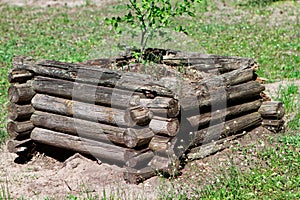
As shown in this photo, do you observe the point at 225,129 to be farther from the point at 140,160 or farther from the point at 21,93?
the point at 21,93

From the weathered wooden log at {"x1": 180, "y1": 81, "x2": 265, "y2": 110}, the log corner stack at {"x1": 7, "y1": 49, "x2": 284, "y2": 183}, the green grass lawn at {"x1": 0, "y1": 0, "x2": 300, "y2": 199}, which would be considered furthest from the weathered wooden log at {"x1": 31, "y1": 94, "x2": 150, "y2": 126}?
the green grass lawn at {"x1": 0, "y1": 0, "x2": 300, "y2": 199}

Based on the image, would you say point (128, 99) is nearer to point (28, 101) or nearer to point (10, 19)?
point (28, 101)

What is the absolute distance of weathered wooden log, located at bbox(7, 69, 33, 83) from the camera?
22.8 feet

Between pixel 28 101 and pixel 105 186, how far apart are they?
170 centimetres

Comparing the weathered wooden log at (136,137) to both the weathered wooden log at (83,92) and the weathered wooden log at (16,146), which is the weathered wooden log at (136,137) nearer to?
the weathered wooden log at (83,92)

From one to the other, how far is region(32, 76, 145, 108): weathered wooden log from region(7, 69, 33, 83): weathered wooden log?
107 mm

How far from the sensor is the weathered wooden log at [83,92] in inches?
241

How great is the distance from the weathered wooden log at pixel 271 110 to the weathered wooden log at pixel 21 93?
305cm

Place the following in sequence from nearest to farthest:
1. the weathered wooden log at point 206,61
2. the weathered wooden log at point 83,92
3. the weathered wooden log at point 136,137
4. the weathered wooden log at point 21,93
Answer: the weathered wooden log at point 136,137 → the weathered wooden log at point 83,92 → the weathered wooden log at point 21,93 → the weathered wooden log at point 206,61

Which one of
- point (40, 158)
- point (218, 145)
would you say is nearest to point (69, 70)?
point (40, 158)

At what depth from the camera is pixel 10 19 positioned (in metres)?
18.2

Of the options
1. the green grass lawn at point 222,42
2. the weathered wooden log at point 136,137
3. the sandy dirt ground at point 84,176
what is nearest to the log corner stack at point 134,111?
the weathered wooden log at point 136,137

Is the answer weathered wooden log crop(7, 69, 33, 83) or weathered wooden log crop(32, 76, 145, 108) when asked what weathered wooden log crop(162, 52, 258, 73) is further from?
weathered wooden log crop(7, 69, 33, 83)

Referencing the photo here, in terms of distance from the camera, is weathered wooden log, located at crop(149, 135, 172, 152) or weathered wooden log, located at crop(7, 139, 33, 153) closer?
weathered wooden log, located at crop(149, 135, 172, 152)
